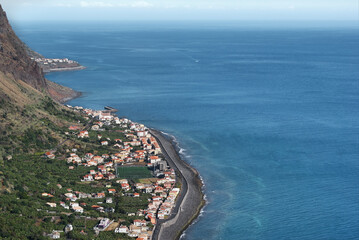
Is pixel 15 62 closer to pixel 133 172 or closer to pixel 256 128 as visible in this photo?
pixel 133 172

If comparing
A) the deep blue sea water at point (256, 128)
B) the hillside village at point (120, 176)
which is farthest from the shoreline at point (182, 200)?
the deep blue sea water at point (256, 128)

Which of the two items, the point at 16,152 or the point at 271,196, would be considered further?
the point at 16,152

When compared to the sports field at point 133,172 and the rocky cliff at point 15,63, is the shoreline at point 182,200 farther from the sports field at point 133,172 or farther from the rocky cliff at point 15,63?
the rocky cliff at point 15,63

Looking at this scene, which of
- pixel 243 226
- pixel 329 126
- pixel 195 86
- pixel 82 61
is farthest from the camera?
pixel 82 61

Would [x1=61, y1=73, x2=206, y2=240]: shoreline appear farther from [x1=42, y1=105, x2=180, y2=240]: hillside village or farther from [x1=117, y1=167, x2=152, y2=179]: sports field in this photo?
[x1=117, y1=167, x2=152, y2=179]: sports field

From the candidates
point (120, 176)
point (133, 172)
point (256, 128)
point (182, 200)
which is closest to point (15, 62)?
point (133, 172)

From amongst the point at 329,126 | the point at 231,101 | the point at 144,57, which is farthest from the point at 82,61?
the point at 329,126

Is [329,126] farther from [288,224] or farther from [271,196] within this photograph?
[288,224]

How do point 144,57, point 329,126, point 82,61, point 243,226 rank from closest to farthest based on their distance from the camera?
point 243,226 < point 329,126 < point 82,61 < point 144,57
